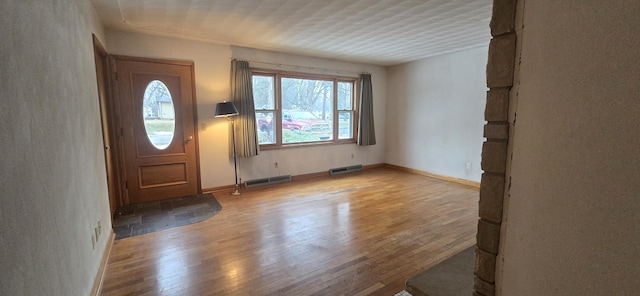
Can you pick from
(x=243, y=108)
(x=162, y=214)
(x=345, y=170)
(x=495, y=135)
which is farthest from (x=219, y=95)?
(x=495, y=135)

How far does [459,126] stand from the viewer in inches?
202

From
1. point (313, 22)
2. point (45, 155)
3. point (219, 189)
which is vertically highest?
point (313, 22)

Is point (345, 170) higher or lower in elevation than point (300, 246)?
higher

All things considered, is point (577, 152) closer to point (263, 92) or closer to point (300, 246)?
point (300, 246)

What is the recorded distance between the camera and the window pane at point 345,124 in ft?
19.8

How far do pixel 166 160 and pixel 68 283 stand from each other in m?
2.86

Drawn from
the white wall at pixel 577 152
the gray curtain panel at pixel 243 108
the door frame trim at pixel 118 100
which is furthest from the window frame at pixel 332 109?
the white wall at pixel 577 152

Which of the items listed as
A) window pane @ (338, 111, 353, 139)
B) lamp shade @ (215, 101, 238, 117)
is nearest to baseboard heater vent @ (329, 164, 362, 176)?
window pane @ (338, 111, 353, 139)

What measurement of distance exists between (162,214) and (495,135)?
387cm

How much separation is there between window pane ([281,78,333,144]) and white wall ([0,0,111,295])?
323 centimetres

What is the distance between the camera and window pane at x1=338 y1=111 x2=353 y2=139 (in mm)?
6045

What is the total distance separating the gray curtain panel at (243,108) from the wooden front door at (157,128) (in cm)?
63

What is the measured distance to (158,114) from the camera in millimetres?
4090

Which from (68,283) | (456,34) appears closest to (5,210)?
(68,283)
